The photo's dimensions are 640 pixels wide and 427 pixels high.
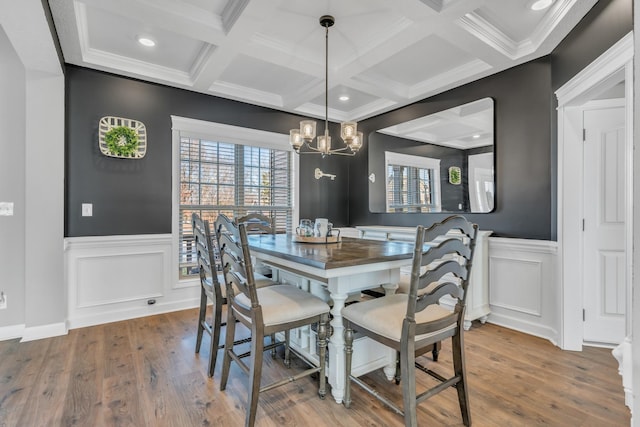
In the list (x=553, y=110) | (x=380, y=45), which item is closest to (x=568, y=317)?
(x=553, y=110)

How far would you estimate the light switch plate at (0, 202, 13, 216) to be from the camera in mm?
2733

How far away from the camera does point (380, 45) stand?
2.68m

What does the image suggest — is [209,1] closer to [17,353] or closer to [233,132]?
[233,132]

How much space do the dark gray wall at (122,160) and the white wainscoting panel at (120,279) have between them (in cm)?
13

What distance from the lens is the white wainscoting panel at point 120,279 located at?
3025 millimetres

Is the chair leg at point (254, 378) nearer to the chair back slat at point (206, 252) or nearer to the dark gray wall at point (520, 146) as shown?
the chair back slat at point (206, 252)

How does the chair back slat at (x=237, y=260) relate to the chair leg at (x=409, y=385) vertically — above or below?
above

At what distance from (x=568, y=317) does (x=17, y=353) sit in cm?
432

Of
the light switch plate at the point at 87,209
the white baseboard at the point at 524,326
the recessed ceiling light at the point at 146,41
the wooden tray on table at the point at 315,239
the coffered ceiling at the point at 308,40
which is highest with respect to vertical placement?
the recessed ceiling light at the point at 146,41

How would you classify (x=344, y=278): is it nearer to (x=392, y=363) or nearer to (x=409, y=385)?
(x=409, y=385)

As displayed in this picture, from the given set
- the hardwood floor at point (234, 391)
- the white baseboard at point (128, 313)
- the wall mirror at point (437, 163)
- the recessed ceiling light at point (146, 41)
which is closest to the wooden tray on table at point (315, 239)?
the hardwood floor at point (234, 391)

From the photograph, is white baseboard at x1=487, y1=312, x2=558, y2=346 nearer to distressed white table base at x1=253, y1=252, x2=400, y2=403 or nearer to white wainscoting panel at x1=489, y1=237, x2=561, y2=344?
white wainscoting panel at x1=489, y1=237, x2=561, y2=344

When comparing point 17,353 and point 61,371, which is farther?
point 17,353

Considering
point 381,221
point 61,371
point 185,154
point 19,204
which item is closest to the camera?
point 61,371
